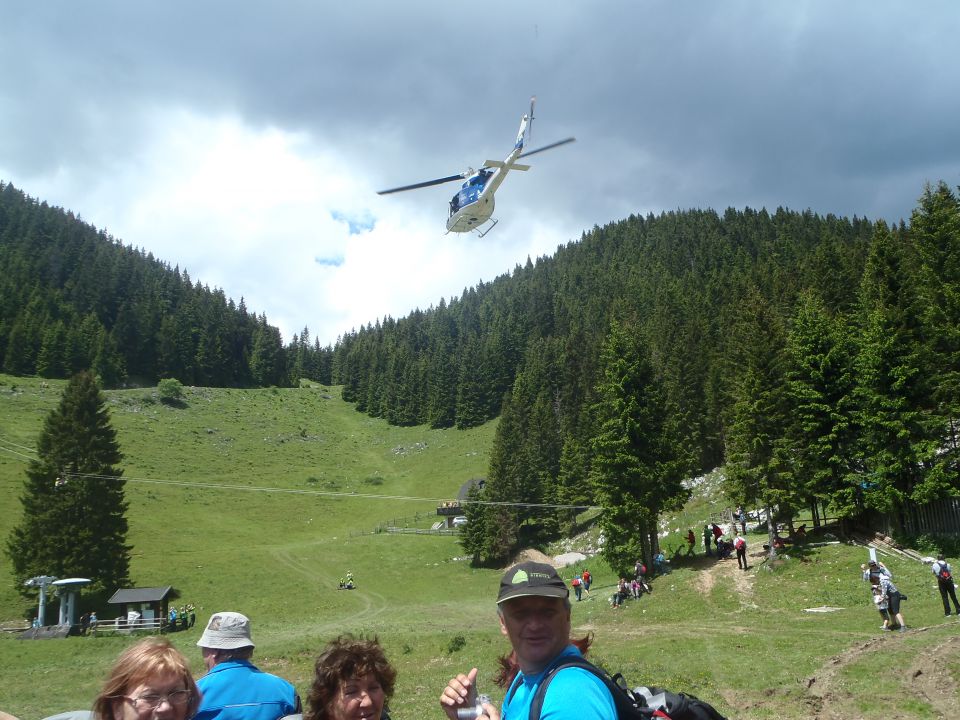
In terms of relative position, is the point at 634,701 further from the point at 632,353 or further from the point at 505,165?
the point at 632,353

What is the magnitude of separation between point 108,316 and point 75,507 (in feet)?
366

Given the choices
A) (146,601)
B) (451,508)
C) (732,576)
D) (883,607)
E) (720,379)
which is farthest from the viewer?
(451,508)

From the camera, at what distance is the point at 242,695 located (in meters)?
3.73

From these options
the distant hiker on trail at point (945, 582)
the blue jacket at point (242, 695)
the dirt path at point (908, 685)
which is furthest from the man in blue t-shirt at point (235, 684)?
the distant hiker on trail at point (945, 582)

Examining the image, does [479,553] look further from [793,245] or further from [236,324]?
[236,324]

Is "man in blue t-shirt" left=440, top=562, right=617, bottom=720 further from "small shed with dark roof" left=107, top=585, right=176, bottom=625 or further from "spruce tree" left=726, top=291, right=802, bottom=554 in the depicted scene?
"small shed with dark roof" left=107, top=585, right=176, bottom=625

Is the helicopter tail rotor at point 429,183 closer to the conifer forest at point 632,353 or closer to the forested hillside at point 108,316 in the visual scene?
the conifer forest at point 632,353

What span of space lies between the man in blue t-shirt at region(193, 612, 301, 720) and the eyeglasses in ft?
2.28

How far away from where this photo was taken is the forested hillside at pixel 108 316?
359 ft

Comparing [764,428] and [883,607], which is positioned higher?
[764,428]

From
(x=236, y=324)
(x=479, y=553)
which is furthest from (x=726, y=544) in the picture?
(x=236, y=324)

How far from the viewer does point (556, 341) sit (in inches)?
4129

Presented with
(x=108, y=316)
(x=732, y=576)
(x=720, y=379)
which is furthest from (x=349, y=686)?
(x=108, y=316)

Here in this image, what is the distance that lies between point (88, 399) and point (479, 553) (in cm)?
3208
